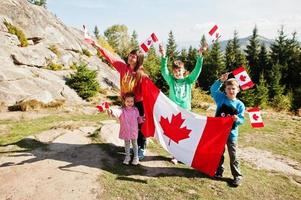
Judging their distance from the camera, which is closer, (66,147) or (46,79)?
(66,147)

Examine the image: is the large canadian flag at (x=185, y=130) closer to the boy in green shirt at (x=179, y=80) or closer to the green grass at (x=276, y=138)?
the boy in green shirt at (x=179, y=80)

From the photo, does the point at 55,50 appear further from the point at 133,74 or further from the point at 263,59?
the point at 263,59

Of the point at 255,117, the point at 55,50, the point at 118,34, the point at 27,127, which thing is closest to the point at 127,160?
the point at 255,117

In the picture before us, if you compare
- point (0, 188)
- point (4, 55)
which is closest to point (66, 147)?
point (0, 188)

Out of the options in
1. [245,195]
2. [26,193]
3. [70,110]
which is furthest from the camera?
[70,110]

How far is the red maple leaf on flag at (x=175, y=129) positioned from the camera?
265 inches

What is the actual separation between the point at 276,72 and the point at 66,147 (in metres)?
36.8

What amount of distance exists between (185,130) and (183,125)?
0.11 meters

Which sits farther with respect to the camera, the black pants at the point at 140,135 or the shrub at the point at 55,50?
the shrub at the point at 55,50

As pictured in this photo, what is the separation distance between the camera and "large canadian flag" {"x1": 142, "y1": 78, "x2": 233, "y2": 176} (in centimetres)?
632

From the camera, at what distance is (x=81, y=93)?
19484 mm

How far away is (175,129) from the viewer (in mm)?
6805

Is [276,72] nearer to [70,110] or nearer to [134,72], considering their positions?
[70,110]

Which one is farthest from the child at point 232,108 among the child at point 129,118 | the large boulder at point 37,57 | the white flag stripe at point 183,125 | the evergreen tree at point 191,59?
the evergreen tree at point 191,59
